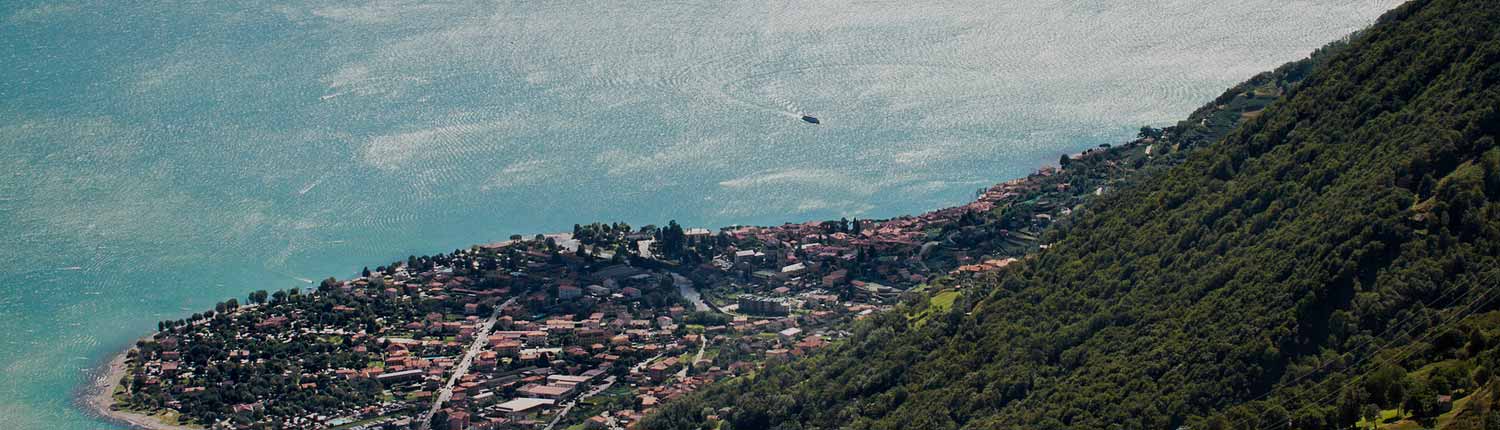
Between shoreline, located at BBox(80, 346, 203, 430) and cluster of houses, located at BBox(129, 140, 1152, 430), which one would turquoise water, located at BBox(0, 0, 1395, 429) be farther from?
cluster of houses, located at BBox(129, 140, 1152, 430)

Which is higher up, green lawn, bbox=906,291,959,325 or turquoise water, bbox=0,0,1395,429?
turquoise water, bbox=0,0,1395,429

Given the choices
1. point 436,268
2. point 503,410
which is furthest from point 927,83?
point 503,410

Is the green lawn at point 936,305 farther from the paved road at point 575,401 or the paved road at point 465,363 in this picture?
the paved road at point 465,363

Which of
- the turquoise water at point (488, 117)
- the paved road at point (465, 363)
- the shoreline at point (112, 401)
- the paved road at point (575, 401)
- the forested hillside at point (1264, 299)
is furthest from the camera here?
the turquoise water at point (488, 117)

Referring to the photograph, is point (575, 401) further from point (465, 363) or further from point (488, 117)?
point (488, 117)

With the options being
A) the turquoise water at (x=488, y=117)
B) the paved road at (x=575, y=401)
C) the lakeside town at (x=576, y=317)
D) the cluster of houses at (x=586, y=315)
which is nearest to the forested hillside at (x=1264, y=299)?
the paved road at (x=575, y=401)

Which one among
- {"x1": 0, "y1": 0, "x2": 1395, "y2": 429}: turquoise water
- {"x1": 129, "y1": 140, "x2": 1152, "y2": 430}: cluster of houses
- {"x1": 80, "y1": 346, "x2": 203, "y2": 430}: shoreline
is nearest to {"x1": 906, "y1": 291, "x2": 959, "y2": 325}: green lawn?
{"x1": 129, "y1": 140, "x2": 1152, "y2": 430}: cluster of houses
